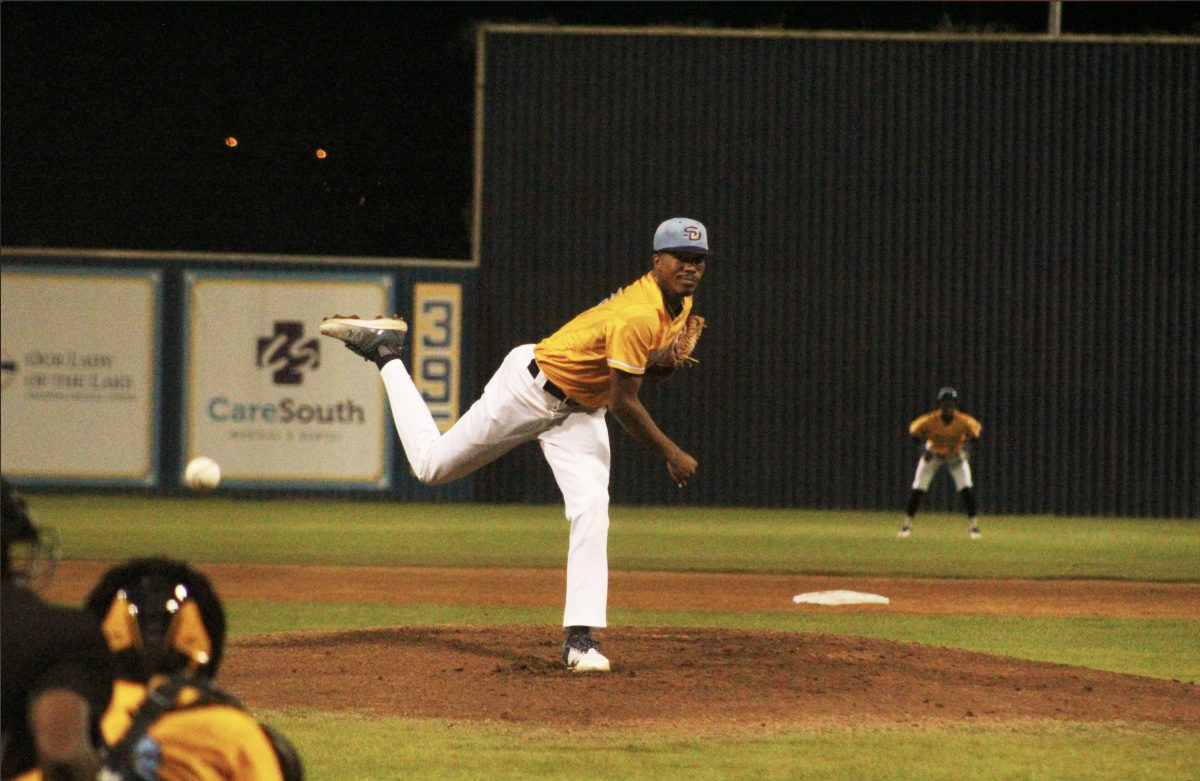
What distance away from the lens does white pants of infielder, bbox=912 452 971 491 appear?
59.6 ft

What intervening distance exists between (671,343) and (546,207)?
15783 mm

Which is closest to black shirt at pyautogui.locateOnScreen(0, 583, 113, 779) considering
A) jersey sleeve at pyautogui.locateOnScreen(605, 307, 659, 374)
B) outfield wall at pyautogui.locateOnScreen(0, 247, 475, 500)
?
jersey sleeve at pyautogui.locateOnScreen(605, 307, 659, 374)

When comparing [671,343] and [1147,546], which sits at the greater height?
[671,343]

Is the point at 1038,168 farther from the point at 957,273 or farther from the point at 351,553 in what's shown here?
the point at 351,553

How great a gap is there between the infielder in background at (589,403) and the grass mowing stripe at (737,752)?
3.69ft

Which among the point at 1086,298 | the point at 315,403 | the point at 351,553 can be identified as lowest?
the point at 351,553

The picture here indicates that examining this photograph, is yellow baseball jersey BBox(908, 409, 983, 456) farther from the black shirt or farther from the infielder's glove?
the black shirt

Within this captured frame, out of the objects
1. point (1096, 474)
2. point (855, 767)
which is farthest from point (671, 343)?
point (1096, 474)

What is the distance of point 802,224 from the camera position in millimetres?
22047

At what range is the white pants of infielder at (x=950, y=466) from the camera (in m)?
18.2

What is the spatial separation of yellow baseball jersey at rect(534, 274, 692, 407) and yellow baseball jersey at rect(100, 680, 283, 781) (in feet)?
12.6

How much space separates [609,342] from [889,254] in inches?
633

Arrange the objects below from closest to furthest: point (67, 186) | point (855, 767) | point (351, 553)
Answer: point (855, 767)
point (351, 553)
point (67, 186)

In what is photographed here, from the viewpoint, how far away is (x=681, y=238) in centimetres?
664
